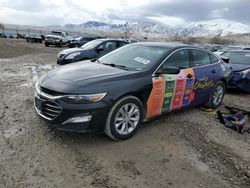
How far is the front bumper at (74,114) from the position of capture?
3844mm

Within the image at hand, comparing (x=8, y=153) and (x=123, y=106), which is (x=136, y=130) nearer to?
(x=123, y=106)

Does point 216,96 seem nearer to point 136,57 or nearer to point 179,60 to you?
point 179,60

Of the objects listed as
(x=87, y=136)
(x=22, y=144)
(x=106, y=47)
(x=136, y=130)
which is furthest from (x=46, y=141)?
(x=106, y=47)

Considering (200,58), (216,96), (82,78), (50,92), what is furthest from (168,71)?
(216,96)

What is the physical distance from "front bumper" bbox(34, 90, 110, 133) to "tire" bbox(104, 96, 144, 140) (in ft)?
0.42

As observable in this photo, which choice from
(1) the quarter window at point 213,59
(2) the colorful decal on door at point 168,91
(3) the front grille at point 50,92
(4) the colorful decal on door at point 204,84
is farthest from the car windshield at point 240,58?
(3) the front grille at point 50,92

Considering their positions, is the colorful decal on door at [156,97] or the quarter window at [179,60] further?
the quarter window at [179,60]

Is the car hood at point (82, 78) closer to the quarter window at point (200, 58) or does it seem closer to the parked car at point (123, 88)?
the parked car at point (123, 88)

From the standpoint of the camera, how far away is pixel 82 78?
4168mm

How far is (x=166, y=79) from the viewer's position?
15.8 feet

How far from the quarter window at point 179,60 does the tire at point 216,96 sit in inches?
52.7

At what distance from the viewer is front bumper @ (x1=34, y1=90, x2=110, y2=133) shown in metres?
3.84

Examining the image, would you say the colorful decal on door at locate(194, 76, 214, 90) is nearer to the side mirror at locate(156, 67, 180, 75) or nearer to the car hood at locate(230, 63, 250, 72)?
the side mirror at locate(156, 67, 180, 75)

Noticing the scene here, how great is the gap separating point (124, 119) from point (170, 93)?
1.13 metres
